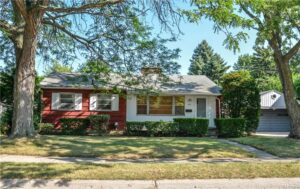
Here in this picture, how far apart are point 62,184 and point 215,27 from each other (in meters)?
6.57

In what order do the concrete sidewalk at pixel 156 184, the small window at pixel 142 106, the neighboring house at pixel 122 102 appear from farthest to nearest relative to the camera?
1. the small window at pixel 142 106
2. the neighboring house at pixel 122 102
3. the concrete sidewalk at pixel 156 184

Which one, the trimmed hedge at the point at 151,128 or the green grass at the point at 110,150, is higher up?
the trimmed hedge at the point at 151,128

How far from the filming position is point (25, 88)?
12.9 meters

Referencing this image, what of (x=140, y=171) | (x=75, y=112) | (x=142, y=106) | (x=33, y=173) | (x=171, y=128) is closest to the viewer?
(x=33, y=173)

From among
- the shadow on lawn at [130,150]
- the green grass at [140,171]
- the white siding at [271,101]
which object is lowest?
the green grass at [140,171]

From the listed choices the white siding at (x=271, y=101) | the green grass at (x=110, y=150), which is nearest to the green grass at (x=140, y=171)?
the green grass at (x=110, y=150)

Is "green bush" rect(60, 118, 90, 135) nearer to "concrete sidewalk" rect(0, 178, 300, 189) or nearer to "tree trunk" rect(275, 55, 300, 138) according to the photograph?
"tree trunk" rect(275, 55, 300, 138)

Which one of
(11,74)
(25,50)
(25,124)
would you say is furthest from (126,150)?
(11,74)

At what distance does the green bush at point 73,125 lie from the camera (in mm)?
21594

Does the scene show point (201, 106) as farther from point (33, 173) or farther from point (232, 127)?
point (33, 173)

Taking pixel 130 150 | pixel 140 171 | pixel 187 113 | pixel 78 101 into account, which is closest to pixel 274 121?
pixel 187 113

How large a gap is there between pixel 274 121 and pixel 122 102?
19286 millimetres

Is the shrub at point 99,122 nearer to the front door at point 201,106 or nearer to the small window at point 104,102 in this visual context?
the small window at point 104,102

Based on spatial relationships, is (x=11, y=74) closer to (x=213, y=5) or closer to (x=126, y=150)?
(x=126, y=150)
